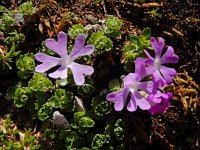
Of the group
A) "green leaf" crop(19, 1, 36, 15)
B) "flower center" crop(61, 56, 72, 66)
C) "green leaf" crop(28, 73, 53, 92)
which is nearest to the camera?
"flower center" crop(61, 56, 72, 66)

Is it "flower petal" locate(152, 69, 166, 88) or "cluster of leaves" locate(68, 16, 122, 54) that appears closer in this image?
"flower petal" locate(152, 69, 166, 88)

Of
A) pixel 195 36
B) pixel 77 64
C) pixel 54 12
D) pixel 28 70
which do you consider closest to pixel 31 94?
pixel 28 70

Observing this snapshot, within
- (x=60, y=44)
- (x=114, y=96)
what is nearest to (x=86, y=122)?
(x=114, y=96)

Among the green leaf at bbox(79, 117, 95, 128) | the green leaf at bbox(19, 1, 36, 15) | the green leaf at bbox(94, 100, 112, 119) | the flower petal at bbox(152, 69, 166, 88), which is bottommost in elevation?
the green leaf at bbox(79, 117, 95, 128)

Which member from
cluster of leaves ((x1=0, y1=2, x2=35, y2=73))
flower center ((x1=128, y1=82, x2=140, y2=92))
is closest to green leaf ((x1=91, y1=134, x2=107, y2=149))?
flower center ((x1=128, y1=82, x2=140, y2=92))

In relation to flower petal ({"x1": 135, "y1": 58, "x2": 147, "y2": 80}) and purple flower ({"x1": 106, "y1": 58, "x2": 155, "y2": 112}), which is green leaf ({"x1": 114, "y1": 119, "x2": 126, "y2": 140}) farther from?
flower petal ({"x1": 135, "y1": 58, "x2": 147, "y2": 80})

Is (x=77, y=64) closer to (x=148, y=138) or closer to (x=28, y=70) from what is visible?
(x=28, y=70)

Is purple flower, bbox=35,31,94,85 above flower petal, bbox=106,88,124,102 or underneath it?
above
